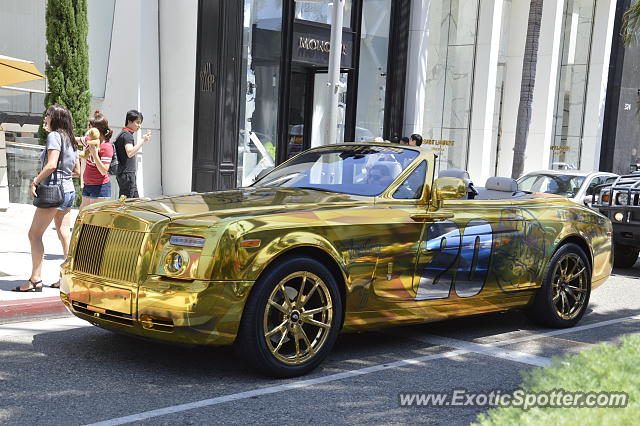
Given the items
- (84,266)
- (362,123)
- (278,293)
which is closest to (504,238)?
(278,293)

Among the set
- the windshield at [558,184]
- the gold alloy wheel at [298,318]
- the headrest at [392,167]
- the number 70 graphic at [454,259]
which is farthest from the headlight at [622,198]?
the gold alloy wheel at [298,318]

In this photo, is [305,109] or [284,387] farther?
[305,109]

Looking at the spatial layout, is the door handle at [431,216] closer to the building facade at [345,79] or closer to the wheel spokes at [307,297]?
the wheel spokes at [307,297]

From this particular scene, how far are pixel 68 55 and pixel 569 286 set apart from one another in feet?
31.0

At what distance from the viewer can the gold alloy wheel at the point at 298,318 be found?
5270mm

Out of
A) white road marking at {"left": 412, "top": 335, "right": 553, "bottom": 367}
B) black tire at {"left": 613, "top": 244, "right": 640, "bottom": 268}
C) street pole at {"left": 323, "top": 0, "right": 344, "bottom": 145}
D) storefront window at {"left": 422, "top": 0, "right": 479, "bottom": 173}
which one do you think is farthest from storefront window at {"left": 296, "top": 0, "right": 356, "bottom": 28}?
white road marking at {"left": 412, "top": 335, "right": 553, "bottom": 367}

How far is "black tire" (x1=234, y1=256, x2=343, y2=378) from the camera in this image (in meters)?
5.12

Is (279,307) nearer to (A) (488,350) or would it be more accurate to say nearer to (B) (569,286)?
(A) (488,350)

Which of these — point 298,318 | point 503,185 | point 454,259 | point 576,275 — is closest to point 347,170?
point 454,259

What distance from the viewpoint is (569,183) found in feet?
43.7

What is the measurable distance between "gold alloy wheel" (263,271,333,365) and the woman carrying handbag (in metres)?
3.36

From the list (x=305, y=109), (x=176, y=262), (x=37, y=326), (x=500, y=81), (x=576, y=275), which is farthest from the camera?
(x=500, y=81)

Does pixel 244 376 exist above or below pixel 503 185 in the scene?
below

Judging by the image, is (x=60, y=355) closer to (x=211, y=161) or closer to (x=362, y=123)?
(x=211, y=161)
